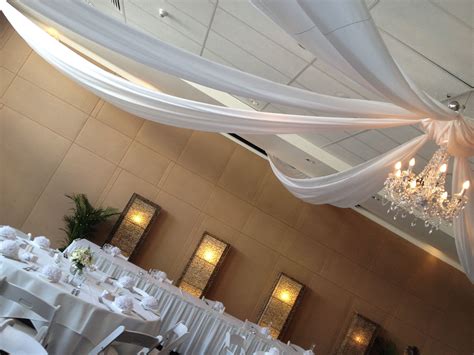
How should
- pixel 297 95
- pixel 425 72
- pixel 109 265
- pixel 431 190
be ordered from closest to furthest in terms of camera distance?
pixel 297 95
pixel 431 190
pixel 425 72
pixel 109 265

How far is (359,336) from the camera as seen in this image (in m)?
8.69

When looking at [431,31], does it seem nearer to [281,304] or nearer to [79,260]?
[79,260]

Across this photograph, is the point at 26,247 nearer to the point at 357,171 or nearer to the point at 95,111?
the point at 357,171

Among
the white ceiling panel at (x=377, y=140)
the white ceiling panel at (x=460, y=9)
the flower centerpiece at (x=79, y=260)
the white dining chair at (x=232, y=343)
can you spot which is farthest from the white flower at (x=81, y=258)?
the white ceiling panel at (x=377, y=140)

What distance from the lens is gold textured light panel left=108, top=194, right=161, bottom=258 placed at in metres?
7.74

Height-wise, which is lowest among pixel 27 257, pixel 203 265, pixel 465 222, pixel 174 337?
pixel 174 337

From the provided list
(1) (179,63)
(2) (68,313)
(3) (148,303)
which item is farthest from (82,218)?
(1) (179,63)

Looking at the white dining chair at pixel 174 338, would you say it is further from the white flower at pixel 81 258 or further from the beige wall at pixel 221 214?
the beige wall at pixel 221 214

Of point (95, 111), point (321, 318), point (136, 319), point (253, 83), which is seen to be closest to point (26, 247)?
point (136, 319)

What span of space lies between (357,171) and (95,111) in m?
5.46

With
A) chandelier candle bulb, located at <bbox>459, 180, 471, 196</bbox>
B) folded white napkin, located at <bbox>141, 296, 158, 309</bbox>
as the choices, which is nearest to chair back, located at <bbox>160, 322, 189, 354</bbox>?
folded white napkin, located at <bbox>141, 296, 158, 309</bbox>

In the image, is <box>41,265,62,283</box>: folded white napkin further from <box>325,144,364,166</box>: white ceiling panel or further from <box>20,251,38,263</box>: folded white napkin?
<box>325,144,364,166</box>: white ceiling panel

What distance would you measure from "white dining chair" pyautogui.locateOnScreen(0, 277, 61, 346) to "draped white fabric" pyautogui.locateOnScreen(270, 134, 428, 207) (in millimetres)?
2951

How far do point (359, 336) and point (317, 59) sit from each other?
629 cm
